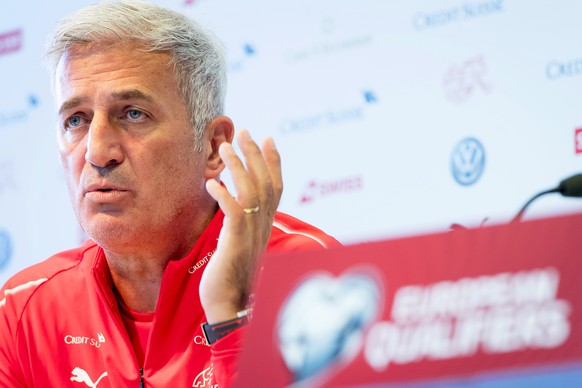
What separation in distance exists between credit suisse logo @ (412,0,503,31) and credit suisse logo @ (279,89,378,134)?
0.29 metres

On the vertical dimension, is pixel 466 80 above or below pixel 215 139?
above

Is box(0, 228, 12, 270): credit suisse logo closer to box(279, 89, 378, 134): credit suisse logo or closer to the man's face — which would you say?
box(279, 89, 378, 134): credit suisse logo

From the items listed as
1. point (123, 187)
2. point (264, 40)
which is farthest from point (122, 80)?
point (264, 40)

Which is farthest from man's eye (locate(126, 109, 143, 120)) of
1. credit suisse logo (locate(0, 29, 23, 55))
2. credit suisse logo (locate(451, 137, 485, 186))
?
credit suisse logo (locate(0, 29, 23, 55))

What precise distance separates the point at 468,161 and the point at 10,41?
2290mm

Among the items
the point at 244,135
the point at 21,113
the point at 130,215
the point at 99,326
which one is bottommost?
the point at 99,326

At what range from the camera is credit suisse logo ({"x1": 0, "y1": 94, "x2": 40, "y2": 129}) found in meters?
4.29

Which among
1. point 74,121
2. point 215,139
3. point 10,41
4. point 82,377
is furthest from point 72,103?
point 10,41

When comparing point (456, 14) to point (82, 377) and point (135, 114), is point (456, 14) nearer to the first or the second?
point (135, 114)

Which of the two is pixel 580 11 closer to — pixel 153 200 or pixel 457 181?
pixel 457 181

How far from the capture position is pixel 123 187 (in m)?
2.11

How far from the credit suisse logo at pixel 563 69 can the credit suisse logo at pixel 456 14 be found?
0.84 ft

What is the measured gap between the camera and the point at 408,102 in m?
3.26

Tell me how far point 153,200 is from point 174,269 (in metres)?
0.16
